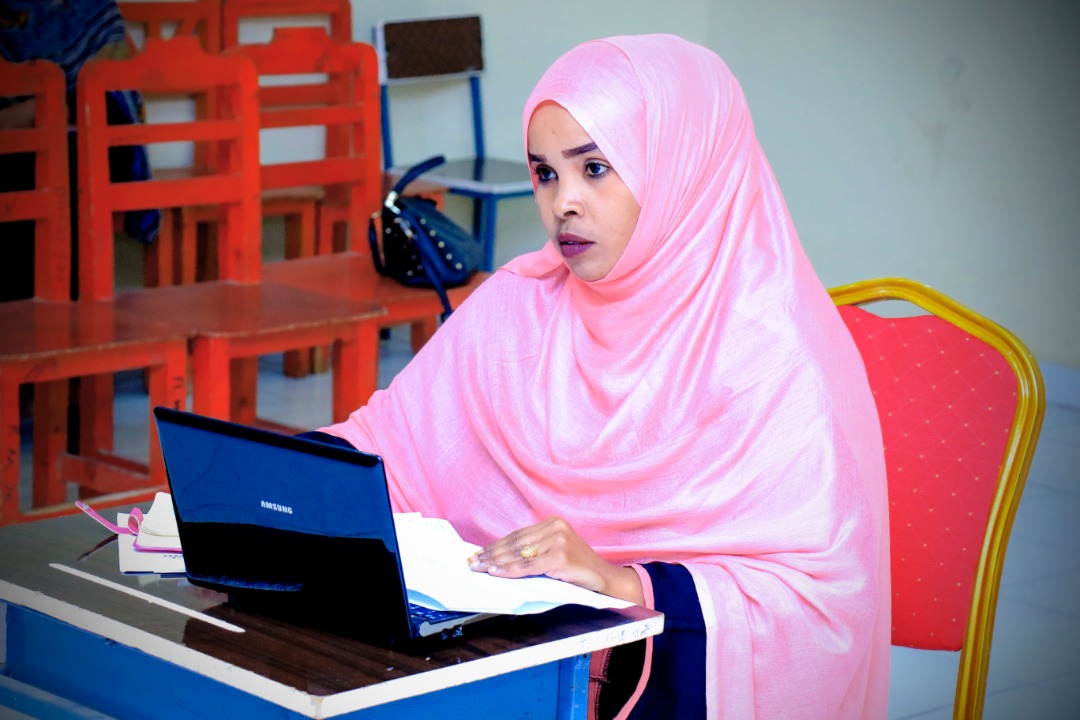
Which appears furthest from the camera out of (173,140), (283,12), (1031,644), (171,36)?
(283,12)

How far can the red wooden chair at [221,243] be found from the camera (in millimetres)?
2801

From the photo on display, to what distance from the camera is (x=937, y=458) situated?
61.4 inches

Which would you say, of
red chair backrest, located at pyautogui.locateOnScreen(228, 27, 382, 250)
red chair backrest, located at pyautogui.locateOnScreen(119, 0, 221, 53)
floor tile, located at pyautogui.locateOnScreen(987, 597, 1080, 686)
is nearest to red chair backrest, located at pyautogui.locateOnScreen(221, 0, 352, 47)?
→ red chair backrest, located at pyautogui.locateOnScreen(119, 0, 221, 53)

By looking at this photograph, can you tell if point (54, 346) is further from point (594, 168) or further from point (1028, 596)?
point (1028, 596)

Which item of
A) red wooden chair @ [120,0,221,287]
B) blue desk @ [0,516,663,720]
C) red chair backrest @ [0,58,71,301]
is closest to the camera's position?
blue desk @ [0,516,663,720]

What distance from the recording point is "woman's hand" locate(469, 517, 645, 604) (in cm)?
121

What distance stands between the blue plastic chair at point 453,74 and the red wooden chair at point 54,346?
171 cm

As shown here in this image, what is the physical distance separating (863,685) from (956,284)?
385cm

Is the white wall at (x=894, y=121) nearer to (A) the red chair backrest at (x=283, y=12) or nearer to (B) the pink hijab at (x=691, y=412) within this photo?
(A) the red chair backrest at (x=283, y=12)

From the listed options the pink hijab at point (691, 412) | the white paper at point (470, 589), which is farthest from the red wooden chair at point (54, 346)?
the white paper at point (470, 589)

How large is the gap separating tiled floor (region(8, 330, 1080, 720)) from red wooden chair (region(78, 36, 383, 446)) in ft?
2.67

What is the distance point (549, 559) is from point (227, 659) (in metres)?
0.29

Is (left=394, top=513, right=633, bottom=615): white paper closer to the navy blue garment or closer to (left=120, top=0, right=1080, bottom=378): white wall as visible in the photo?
the navy blue garment

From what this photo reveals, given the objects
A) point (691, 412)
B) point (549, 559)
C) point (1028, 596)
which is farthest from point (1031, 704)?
point (549, 559)
